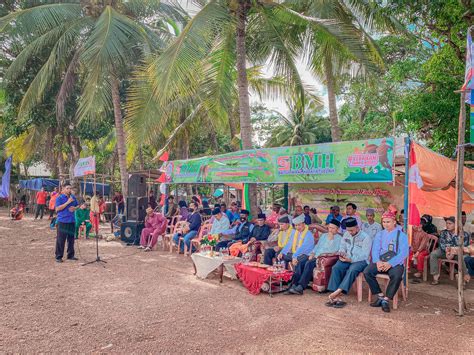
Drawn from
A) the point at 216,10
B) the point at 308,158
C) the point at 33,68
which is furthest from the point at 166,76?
the point at 33,68

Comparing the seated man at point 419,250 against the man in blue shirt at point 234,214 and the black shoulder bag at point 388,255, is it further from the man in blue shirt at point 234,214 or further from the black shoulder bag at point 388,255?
the man in blue shirt at point 234,214

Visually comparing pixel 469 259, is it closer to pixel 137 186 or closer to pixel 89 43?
pixel 137 186

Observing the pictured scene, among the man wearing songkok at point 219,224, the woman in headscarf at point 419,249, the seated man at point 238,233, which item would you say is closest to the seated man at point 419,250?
the woman in headscarf at point 419,249

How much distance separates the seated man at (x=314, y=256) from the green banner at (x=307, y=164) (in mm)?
937

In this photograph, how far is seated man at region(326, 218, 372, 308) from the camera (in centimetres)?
568

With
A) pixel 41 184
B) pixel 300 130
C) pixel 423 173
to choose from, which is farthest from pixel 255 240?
pixel 300 130

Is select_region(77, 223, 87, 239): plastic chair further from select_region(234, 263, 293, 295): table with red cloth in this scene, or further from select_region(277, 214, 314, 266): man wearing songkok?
select_region(277, 214, 314, 266): man wearing songkok

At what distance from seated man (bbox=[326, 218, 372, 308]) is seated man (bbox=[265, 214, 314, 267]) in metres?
0.65

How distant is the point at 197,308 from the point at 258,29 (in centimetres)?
769

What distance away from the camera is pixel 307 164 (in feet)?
23.3

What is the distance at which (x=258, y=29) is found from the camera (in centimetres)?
1028

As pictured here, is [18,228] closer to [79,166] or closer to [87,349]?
[79,166]

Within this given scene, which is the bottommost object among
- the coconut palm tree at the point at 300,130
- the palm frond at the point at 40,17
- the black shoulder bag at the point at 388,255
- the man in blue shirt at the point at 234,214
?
the black shoulder bag at the point at 388,255

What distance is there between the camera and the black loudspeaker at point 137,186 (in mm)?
11422
